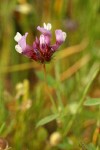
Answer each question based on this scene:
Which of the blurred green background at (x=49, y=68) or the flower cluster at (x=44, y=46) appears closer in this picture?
the flower cluster at (x=44, y=46)

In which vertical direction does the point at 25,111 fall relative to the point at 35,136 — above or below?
above

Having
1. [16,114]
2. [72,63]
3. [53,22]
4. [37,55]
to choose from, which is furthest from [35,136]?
[53,22]

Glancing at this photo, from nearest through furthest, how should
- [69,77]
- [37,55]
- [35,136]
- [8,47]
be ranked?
[37,55], [35,136], [69,77], [8,47]

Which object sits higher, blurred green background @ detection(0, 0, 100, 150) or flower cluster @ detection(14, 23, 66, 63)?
flower cluster @ detection(14, 23, 66, 63)

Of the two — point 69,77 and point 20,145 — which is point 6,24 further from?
point 20,145

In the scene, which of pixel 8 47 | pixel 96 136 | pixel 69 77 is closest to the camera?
pixel 96 136

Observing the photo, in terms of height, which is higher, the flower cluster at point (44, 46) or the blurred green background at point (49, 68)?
the flower cluster at point (44, 46)

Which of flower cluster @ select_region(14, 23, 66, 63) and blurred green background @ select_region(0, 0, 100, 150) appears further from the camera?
blurred green background @ select_region(0, 0, 100, 150)

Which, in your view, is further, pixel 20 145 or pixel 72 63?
pixel 72 63
